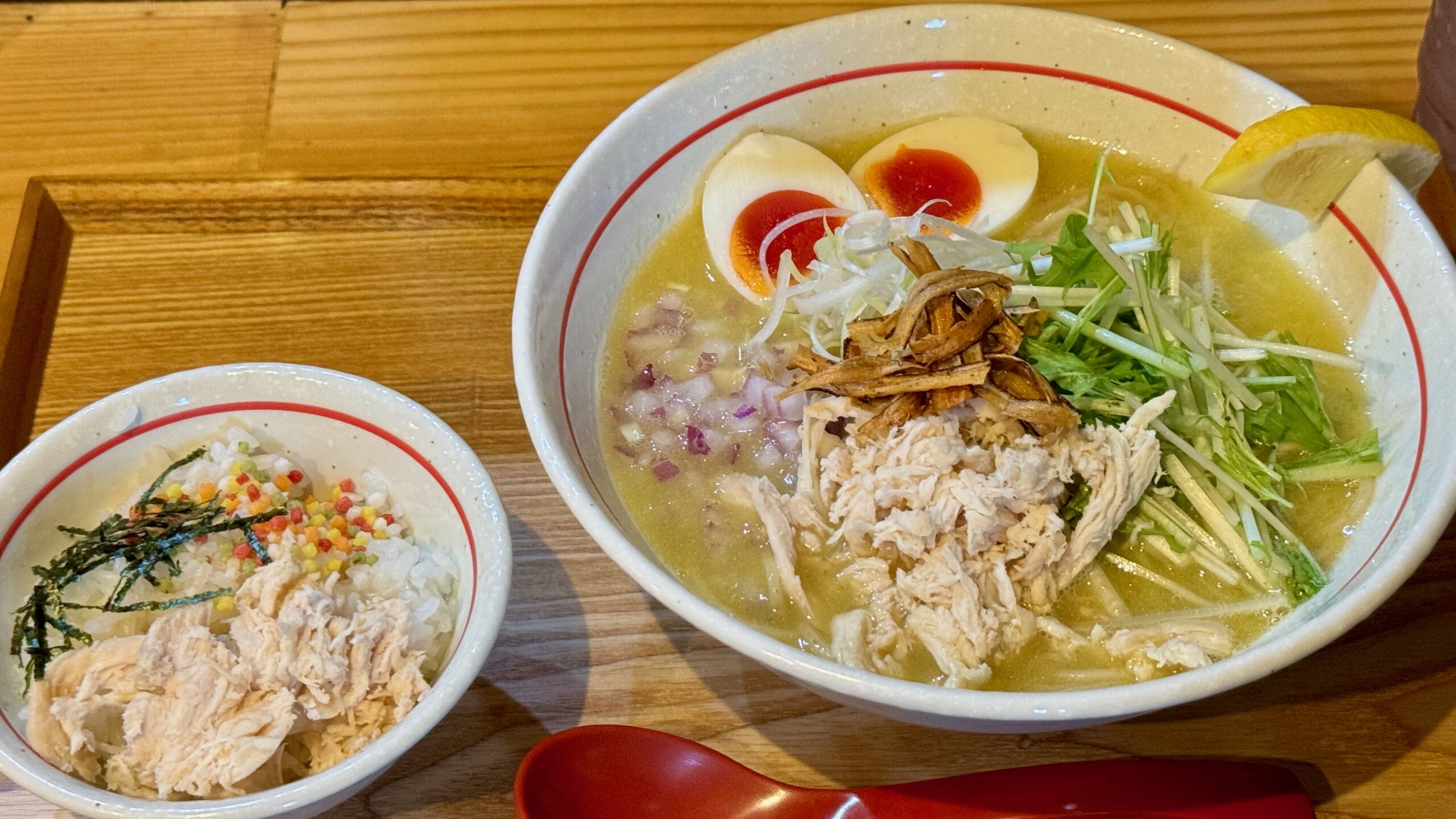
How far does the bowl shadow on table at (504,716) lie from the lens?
4.48 feet

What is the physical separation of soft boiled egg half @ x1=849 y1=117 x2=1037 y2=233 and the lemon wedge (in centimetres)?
34

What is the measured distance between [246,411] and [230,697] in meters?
0.46

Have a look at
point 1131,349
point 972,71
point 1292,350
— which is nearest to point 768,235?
point 972,71

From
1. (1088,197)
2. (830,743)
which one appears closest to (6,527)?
(830,743)

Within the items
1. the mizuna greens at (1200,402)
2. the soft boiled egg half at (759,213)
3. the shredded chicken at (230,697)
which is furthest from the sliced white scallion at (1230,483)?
the shredded chicken at (230,697)

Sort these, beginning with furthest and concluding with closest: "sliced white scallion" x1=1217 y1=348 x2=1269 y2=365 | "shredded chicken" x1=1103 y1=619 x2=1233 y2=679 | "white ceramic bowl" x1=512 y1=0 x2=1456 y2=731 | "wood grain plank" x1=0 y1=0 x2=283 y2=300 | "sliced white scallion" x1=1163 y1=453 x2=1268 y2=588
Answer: "wood grain plank" x1=0 y1=0 x2=283 y2=300
"sliced white scallion" x1=1217 y1=348 x2=1269 y2=365
"sliced white scallion" x1=1163 y1=453 x2=1268 y2=588
"shredded chicken" x1=1103 y1=619 x2=1233 y2=679
"white ceramic bowl" x1=512 y1=0 x2=1456 y2=731

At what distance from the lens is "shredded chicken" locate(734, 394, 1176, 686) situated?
1.34 meters

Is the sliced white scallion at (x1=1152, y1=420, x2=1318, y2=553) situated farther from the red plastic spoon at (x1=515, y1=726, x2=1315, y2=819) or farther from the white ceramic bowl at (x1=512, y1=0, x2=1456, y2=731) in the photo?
the red plastic spoon at (x1=515, y1=726, x2=1315, y2=819)

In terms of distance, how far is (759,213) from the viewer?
176cm

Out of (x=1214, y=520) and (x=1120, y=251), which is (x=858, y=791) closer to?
(x=1214, y=520)

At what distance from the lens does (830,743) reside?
4.58 ft

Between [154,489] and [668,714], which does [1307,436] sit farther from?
[154,489]

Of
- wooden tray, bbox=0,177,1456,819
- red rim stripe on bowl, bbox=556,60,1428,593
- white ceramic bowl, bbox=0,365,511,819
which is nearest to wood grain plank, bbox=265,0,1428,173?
wooden tray, bbox=0,177,1456,819

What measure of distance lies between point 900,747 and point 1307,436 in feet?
2.54
